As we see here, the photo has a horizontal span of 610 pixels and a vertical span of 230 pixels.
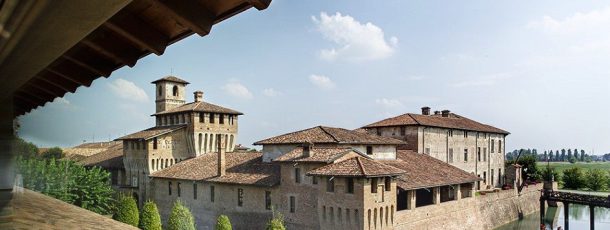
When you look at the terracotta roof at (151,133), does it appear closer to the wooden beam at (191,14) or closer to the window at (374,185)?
the window at (374,185)

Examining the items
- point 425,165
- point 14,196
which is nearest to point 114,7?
A: point 14,196

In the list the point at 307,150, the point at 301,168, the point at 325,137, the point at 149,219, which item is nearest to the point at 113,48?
the point at 301,168

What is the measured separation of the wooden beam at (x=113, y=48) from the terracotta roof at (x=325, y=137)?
21.6 metres

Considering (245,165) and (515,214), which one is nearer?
(245,165)

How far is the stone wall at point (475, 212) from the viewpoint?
24.0m

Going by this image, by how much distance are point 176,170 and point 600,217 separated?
139 feet

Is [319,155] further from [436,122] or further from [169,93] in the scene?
[169,93]

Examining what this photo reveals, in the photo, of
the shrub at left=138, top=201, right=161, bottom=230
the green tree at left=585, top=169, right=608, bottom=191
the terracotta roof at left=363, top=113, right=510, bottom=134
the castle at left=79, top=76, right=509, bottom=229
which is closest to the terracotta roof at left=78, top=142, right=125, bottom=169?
the castle at left=79, top=76, right=509, bottom=229

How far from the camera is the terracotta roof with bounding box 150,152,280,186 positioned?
25.8 meters

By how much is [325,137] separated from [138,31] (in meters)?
23.3

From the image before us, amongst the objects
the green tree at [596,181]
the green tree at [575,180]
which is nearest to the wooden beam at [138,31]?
the green tree at [575,180]

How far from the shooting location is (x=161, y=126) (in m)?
39.1

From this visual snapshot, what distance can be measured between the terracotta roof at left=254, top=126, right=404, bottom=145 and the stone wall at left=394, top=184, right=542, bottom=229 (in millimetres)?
5345

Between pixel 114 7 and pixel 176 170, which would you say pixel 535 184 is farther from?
pixel 114 7
